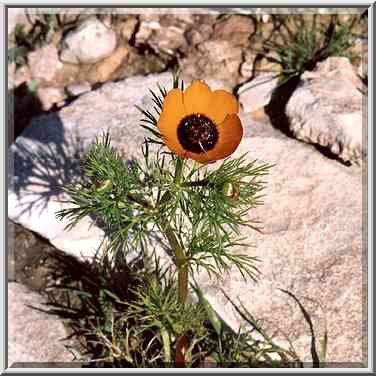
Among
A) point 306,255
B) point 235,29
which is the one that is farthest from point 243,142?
point 235,29

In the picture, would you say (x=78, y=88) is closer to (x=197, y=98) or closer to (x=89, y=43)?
(x=89, y=43)

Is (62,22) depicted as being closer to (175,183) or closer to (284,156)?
(284,156)

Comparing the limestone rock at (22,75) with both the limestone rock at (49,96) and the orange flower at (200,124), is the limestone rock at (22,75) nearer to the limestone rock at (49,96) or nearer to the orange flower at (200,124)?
the limestone rock at (49,96)

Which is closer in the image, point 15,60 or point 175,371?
point 175,371

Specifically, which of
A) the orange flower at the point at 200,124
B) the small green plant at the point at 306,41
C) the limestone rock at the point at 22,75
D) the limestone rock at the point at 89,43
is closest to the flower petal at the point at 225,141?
the orange flower at the point at 200,124

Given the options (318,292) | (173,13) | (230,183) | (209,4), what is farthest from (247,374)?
(173,13)
